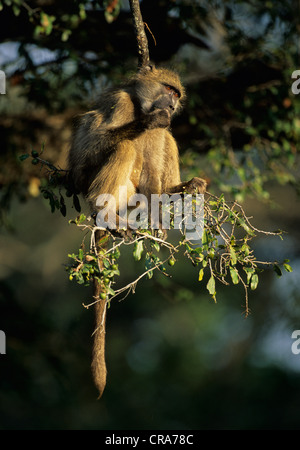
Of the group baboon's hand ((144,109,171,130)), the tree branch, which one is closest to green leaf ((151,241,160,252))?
baboon's hand ((144,109,171,130))

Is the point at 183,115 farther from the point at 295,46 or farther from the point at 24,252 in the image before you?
the point at 24,252

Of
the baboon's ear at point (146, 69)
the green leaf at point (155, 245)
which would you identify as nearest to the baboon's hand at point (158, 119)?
the baboon's ear at point (146, 69)

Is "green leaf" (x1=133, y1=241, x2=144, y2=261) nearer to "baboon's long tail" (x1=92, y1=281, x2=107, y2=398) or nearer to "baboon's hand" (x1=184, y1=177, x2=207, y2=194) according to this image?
"baboon's long tail" (x1=92, y1=281, x2=107, y2=398)

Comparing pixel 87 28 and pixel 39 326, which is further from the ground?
pixel 87 28

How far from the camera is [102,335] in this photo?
3102 mm

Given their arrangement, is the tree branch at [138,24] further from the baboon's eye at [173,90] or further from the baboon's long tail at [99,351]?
the baboon's long tail at [99,351]

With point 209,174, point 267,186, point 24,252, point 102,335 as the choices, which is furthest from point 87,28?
point 24,252

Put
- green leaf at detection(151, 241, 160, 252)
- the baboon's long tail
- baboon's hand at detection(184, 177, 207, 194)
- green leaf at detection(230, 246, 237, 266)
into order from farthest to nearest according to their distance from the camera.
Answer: baboon's hand at detection(184, 177, 207, 194)
the baboon's long tail
green leaf at detection(151, 241, 160, 252)
green leaf at detection(230, 246, 237, 266)

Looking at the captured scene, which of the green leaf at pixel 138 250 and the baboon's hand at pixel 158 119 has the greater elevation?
the baboon's hand at pixel 158 119

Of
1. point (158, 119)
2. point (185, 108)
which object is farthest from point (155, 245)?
point (185, 108)

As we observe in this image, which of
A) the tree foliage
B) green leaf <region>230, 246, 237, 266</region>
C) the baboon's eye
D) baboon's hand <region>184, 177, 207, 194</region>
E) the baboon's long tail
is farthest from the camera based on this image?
the tree foliage

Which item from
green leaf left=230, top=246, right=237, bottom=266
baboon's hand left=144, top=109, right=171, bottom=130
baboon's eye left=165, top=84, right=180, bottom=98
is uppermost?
baboon's eye left=165, top=84, right=180, bottom=98

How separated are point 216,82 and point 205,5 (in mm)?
732

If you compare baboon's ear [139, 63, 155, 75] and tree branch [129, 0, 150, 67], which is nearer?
tree branch [129, 0, 150, 67]
